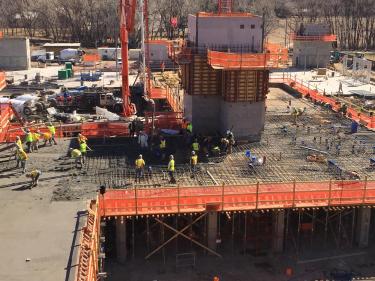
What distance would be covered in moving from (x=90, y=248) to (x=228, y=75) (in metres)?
16.4

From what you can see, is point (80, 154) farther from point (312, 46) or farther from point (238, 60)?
point (312, 46)

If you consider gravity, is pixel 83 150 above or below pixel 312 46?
below

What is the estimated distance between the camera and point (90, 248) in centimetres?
1714

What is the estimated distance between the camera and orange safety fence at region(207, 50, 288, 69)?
30078 millimetres

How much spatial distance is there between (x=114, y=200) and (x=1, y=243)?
489 centimetres

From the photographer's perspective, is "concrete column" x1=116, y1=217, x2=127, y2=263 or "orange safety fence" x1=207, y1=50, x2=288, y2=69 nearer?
"concrete column" x1=116, y1=217, x2=127, y2=263

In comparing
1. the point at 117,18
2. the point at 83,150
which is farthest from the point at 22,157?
the point at 117,18

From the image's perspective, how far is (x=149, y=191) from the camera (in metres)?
22.9

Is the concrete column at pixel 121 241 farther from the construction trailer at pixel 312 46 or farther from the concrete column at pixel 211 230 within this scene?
the construction trailer at pixel 312 46

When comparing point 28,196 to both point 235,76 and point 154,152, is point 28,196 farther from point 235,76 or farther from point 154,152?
point 235,76


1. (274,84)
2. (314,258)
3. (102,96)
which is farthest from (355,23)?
(314,258)

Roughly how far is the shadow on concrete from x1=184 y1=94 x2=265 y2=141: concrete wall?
530 inches

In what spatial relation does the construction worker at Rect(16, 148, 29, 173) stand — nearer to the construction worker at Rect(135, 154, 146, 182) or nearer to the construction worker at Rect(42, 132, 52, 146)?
the construction worker at Rect(42, 132, 52, 146)

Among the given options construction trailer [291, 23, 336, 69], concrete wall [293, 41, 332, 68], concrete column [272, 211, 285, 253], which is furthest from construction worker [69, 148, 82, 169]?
concrete wall [293, 41, 332, 68]
